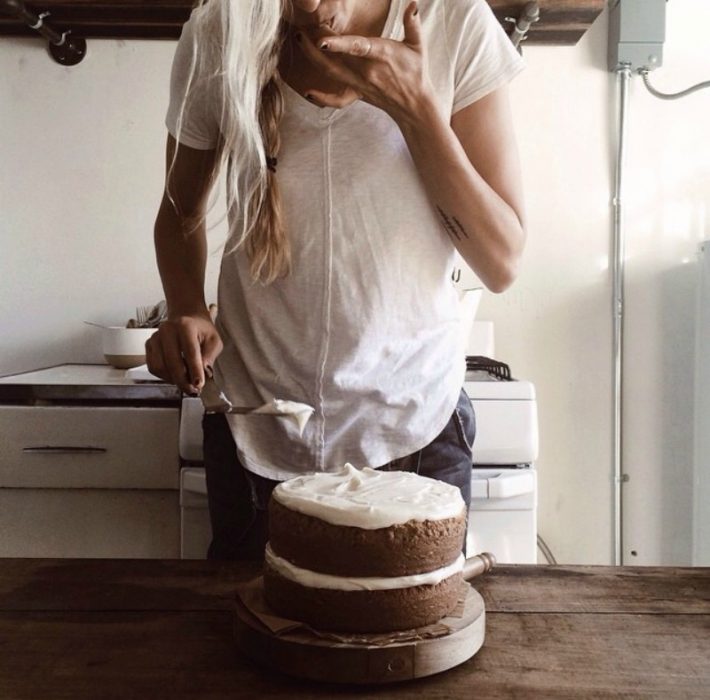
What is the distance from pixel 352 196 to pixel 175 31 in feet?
4.16

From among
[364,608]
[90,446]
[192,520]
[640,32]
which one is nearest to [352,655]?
[364,608]

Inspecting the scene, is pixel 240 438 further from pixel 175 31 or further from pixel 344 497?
pixel 175 31

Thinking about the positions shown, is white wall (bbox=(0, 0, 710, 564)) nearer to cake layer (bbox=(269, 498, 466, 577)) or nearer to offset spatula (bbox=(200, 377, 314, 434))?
offset spatula (bbox=(200, 377, 314, 434))

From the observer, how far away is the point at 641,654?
1.83 feet

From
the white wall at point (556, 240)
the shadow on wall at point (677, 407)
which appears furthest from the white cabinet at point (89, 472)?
the shadow on wall at point (677, 407)

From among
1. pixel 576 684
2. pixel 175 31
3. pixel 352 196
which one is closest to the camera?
pixel 576 684

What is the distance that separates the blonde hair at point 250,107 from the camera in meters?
0.83

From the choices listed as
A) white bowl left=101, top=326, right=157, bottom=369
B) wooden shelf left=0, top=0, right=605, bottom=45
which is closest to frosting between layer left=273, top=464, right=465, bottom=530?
white bowl left=101, top=326, right=157, bottom=369

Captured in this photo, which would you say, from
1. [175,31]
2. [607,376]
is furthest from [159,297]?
[607,376]

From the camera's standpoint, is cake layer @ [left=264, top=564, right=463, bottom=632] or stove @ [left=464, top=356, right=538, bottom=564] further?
stove @ [left=464, top=356, right=538, bottom=564]

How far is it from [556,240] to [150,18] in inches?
43.0

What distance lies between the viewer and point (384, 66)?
29.5 inches

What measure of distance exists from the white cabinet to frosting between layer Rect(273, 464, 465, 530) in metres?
0.92

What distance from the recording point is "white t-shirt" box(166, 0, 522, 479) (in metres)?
0.84
